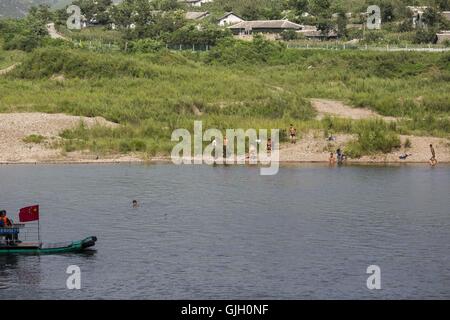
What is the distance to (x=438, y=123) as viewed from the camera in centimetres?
7975

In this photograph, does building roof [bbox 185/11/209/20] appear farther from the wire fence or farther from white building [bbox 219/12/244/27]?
the wire fence

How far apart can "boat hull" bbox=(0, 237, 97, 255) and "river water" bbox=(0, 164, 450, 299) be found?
40cm

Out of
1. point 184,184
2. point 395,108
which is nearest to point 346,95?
point 395,108

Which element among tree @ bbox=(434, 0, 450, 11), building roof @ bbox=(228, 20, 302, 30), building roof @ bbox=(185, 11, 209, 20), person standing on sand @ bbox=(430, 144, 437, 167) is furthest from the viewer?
building roof @ bbox=(185, 11, 209, 20)

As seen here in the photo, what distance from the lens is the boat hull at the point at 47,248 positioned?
4588 centimetres

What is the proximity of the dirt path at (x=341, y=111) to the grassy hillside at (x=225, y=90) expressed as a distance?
92 centimetres

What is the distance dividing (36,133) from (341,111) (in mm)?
24727

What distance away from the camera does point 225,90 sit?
90.9 metres

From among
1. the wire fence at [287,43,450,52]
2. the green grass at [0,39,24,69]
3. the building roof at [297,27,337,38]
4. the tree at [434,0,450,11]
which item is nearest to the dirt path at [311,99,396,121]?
the wire fence at [287,43,450,52]

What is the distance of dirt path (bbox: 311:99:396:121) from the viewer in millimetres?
83625

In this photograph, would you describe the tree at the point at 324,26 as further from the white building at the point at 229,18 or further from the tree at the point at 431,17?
the white building at the point at 229,18

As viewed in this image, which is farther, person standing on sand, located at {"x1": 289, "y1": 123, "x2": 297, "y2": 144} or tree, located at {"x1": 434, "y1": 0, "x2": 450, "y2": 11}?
tree, located at {"x1": 434, "y1": 0, "x2": 450, "y2": 11}

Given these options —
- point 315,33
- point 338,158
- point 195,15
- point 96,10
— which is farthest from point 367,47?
point 96,10

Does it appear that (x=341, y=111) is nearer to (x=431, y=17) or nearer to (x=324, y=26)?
(x=324, y=26)
